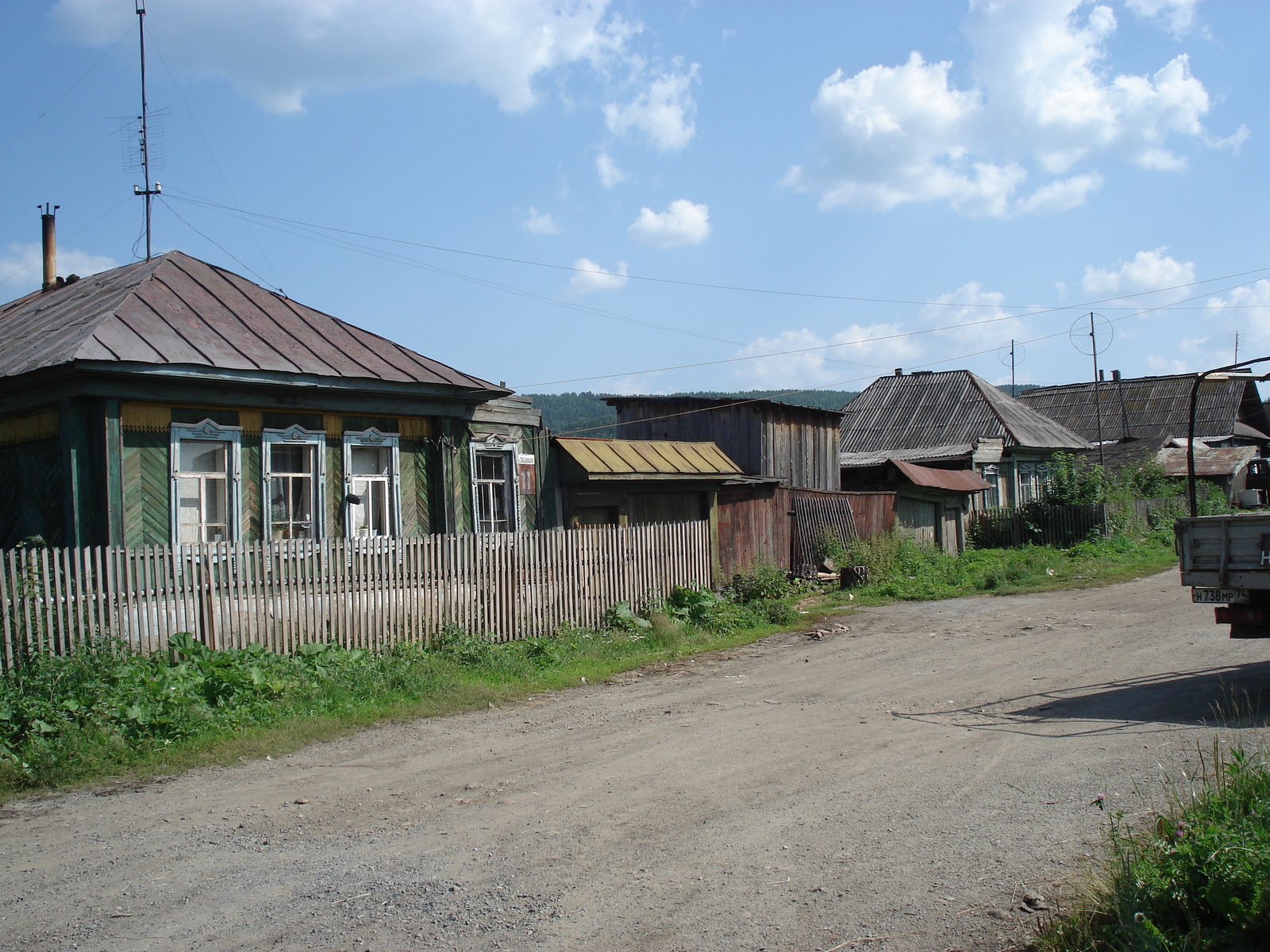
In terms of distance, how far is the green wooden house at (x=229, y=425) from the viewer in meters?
10.6

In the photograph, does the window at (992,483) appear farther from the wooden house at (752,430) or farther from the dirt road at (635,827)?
the dirt road at (635,827)

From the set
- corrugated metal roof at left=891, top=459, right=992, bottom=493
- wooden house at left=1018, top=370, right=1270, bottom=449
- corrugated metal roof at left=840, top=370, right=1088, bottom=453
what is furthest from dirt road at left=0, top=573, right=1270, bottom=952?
wooden house at left=1018, top=370, right=1270, bottom=449

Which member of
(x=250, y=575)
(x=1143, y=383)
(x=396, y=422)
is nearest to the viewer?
(x=250, y=575)

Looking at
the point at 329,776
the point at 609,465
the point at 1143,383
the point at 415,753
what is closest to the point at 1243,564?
the point at 415,753

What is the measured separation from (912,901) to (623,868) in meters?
1.41

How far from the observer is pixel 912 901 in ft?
14.1

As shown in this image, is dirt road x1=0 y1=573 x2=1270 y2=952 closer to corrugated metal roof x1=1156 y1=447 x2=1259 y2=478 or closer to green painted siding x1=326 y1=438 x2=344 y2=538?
green painted siding x1=326 y1=438 x2=344 y2=538

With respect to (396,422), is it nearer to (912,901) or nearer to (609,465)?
(609,465)

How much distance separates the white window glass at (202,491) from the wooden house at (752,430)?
11372 mm

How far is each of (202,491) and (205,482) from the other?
4.3 inches

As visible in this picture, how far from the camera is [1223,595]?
8.53 meters

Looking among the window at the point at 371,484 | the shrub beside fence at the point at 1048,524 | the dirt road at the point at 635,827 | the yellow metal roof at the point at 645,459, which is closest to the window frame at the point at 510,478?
the yellow metal roof at the point at 645,459

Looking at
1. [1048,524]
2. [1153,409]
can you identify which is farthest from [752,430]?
[1153,409]

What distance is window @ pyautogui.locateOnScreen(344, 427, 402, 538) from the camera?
503 inches
